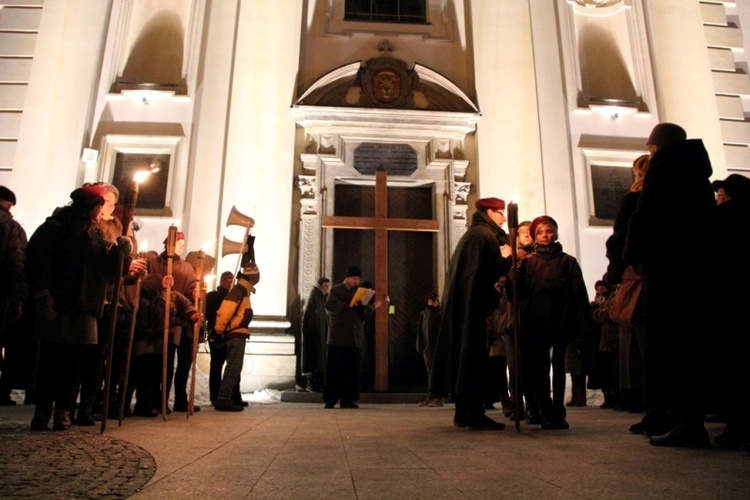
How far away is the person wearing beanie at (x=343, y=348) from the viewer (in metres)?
8.10

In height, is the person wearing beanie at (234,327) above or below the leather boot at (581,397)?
above

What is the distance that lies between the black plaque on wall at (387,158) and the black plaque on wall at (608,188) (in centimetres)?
330

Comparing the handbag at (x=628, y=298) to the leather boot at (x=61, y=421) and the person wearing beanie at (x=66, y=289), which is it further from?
the leather boot at (x=61, y=421)

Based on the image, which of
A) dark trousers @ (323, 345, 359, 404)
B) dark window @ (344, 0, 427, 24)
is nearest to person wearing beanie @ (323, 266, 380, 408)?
dark trousers @ (323, 345, 359, 404)

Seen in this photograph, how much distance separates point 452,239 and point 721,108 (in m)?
5.68

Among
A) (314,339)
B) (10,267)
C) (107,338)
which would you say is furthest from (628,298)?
(314,339)

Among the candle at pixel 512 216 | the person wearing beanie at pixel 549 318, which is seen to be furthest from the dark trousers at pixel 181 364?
the candle at pixel 512 216

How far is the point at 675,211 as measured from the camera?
12.1 ft

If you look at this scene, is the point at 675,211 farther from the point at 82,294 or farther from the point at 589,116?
the point at 589,116

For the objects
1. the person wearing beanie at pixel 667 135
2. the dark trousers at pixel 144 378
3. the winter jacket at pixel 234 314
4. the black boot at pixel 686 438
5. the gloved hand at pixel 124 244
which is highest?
the person wearing beanie at pixel 667 135

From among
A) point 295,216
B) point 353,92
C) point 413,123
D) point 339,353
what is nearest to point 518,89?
point 413,123

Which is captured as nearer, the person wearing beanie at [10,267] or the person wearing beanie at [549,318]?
the person wearing beanie at [549,318]

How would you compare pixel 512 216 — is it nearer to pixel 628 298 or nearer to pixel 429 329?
pixel 628 298

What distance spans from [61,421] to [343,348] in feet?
14.0
